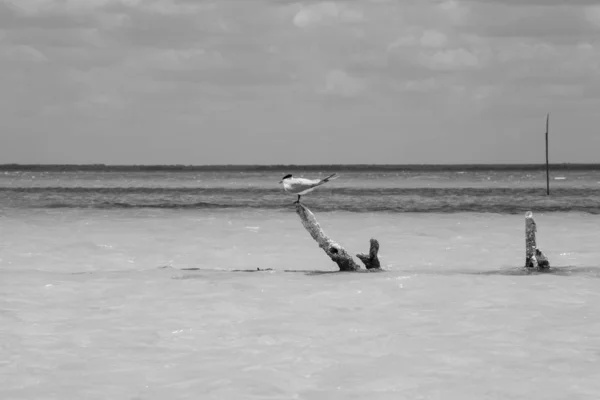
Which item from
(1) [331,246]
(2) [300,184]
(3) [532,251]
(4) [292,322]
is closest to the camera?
(4) [292,322]

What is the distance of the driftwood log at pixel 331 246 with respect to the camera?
15.6 m

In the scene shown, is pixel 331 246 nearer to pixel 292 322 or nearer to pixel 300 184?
pixel 300 184

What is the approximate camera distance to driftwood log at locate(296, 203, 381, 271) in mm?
15648

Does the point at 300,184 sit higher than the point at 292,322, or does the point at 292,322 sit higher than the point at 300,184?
the point at 300,184

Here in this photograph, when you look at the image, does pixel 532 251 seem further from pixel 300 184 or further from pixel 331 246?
pixel 300 184

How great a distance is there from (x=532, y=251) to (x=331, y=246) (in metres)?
3.85

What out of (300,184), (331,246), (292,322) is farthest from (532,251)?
(292,322)

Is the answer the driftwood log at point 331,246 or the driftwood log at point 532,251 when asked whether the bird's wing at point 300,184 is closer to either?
the driftwood log at point 331,246

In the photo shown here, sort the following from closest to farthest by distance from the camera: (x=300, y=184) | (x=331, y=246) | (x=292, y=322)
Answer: (x=292, y=322)
(x=331, y=246)
(x=300, y=184)

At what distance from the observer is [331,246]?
1584 centimetres

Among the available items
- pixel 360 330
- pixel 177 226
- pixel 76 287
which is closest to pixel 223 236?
pixel 177 226

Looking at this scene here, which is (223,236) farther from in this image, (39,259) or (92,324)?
(92,324)

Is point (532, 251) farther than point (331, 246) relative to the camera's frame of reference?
Yes

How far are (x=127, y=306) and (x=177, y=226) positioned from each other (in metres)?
17.5
